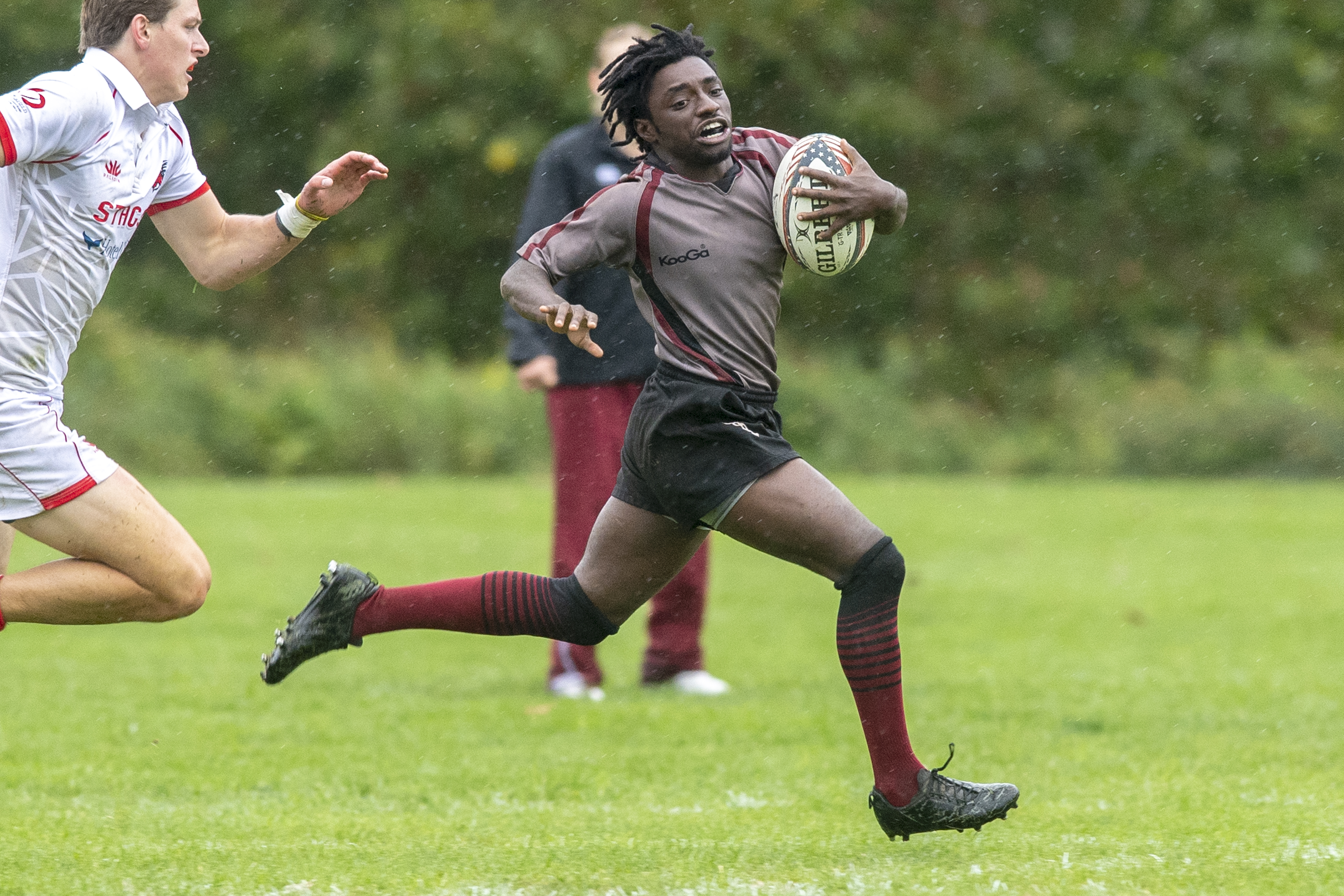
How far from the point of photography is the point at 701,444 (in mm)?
4305

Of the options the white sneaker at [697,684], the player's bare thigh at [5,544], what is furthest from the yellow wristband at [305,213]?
the white sneaker at [697,684]

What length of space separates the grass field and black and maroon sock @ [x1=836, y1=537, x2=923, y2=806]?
0.89 feet

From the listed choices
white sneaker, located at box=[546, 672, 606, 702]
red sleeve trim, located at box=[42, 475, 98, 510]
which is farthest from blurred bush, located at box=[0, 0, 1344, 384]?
red sleeve trim, located at box=[42, 475, 98, 510]

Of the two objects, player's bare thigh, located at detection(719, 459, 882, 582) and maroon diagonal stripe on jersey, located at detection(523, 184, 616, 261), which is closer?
player's bare thigh, located at detection(719, 459, 882, 582)

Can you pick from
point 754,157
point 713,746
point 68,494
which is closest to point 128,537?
point 68,494

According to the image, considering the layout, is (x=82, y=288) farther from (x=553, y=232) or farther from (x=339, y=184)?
(x=553, y=232)

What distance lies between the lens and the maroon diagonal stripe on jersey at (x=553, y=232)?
440 centimetres

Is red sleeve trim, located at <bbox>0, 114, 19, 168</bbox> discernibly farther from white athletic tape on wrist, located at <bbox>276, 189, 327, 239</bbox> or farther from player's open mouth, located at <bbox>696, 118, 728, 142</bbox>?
player's open mouth, located at <bbox>696, 118, 728, 142</bbox>

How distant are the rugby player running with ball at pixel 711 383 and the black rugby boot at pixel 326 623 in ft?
1.85

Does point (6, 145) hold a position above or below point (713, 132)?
below

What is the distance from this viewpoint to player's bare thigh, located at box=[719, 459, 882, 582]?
4230mm

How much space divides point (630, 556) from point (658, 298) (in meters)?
0.69

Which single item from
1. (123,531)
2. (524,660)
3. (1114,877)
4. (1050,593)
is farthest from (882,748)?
(1050,593)

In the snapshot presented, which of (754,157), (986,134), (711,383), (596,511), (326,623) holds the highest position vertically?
(986,134)
